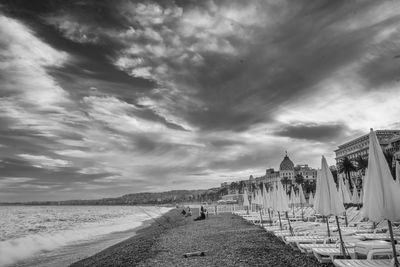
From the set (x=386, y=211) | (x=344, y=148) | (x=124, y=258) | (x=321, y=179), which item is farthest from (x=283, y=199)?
(x=344, y=148)

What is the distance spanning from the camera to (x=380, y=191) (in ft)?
19.6

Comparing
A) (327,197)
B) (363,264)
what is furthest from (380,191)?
(327,197)

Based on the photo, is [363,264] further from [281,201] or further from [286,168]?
[286,168]

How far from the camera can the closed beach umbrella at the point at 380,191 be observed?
588 cm

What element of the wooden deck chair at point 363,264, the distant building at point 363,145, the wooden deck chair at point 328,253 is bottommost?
the wooden deck chair at point 328,253

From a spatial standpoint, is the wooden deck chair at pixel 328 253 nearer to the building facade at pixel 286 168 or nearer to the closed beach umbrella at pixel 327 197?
the closed beach umbrella at pixel 327 197

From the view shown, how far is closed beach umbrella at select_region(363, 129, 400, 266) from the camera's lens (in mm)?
5883

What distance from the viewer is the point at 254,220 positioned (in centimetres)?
2483

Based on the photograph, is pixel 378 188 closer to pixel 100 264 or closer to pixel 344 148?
pixel 100 264

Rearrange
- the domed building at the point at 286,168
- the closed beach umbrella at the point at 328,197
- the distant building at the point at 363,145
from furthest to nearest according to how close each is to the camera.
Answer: the domed building at the point at 286,168 < the distant building at the point at 363,145 < the closed beach umbrella at the point at 328,197

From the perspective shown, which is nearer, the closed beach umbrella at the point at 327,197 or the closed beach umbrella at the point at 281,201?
the closed beach umbrella at the point at 327,197

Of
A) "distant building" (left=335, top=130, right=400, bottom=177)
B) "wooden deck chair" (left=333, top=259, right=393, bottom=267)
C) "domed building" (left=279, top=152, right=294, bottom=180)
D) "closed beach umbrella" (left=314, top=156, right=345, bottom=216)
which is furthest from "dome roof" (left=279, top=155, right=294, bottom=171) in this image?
"wooden deck chair" (left=333, top=259, right=393, bottom=267)

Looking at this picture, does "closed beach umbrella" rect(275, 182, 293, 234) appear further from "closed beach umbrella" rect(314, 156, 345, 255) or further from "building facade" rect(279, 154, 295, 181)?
"building facade" rect(279, 154, 295, 181)

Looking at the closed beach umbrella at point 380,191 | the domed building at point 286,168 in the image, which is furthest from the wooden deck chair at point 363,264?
the domed building at point 286,168
